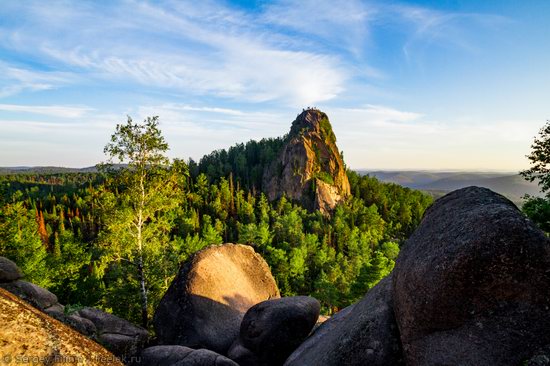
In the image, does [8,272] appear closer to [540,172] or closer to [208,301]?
[208,301]

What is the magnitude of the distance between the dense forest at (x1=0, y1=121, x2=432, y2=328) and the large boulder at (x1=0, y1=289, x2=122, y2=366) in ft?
55.2

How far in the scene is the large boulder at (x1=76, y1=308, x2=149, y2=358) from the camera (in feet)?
46.9

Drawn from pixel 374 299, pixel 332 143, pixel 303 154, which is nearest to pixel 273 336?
pixel 374 299

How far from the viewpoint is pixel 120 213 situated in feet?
67.3

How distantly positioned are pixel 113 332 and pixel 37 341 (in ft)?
45.3

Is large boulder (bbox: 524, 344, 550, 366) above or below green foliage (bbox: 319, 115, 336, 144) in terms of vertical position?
below

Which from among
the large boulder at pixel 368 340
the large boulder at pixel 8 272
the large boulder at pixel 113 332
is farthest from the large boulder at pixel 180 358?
the large boulder at pixel 8 272

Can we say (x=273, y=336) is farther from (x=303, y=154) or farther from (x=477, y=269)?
(x=303, y=154)

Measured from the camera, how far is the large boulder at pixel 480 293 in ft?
19.3

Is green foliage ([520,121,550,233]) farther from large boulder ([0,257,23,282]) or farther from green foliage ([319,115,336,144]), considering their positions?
green foliage ([319,115,336,144])

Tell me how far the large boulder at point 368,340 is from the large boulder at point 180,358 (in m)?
3.12

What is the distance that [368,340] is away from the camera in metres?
8.44

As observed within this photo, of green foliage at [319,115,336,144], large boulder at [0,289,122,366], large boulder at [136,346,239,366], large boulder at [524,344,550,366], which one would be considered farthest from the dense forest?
green foliage at [319,115,336,144]

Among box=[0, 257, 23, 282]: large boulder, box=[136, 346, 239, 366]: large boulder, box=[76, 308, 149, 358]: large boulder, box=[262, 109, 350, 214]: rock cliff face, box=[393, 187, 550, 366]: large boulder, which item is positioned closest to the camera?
box=[393, 187, 550, 366]: large boulder
